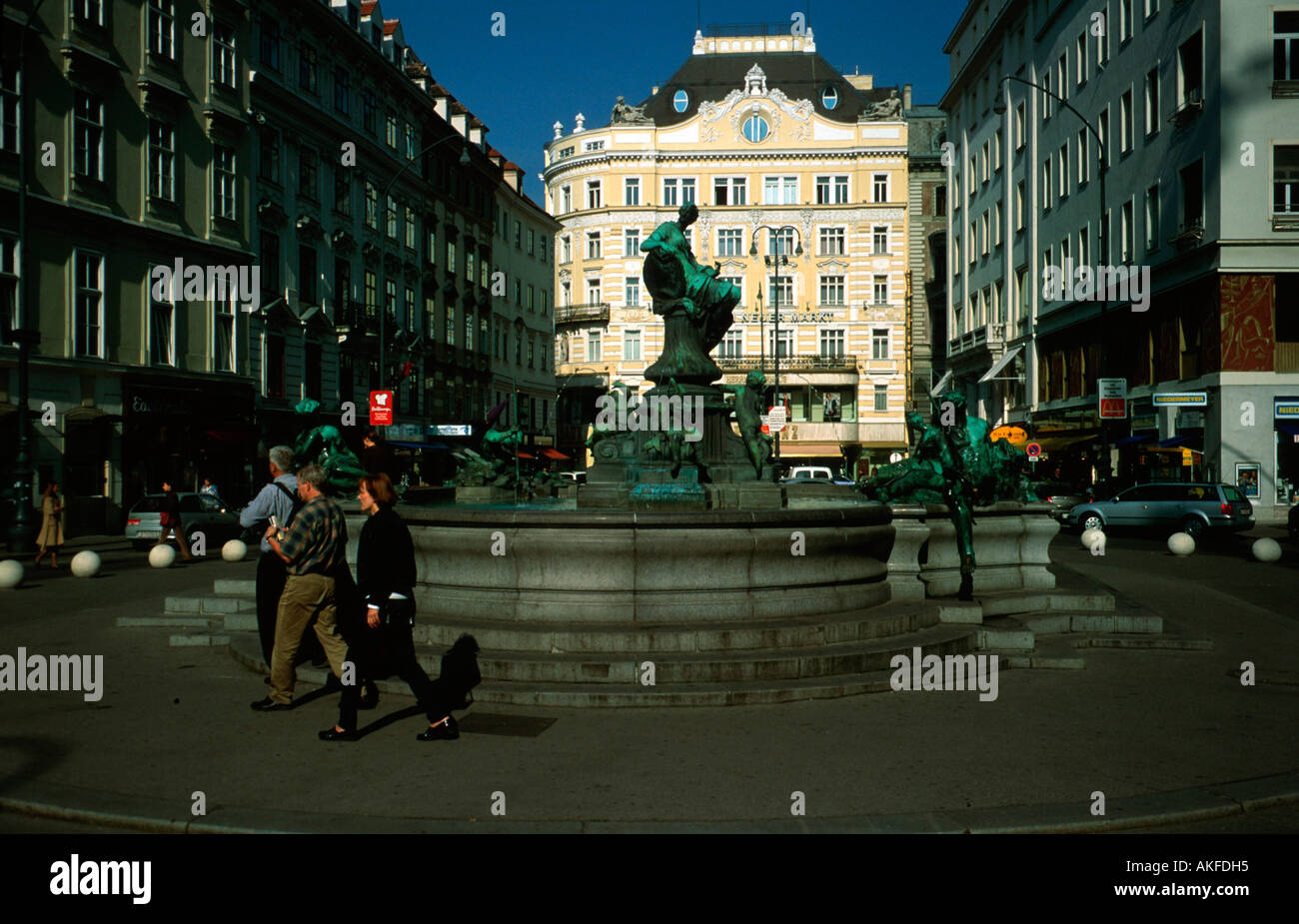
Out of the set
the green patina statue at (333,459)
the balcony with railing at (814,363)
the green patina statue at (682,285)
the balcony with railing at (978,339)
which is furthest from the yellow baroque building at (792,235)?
the green patina statue at (333,459)

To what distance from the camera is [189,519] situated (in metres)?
23.9

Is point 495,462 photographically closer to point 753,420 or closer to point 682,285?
point 682,285

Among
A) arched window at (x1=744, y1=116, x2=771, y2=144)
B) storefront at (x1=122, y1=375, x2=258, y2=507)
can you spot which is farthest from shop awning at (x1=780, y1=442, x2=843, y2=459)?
storefront at (x1=122, y1=375, x2=258, y2=507)

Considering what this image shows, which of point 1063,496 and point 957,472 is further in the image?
point 1063,496

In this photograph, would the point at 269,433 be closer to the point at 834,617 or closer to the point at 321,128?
the point at 321,128

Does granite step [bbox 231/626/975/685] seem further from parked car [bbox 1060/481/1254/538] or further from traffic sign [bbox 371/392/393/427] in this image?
parked car [bbox 1060/481/1254/538]

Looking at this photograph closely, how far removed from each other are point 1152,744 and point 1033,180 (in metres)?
43.8

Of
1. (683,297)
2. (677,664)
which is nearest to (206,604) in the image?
(677,664)

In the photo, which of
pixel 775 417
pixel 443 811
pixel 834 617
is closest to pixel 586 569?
pixel 834 617

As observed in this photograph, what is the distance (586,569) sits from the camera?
898 cm

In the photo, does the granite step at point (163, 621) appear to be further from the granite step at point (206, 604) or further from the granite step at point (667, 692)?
the granite step at point (667, 692)

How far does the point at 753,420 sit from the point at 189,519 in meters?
15.8

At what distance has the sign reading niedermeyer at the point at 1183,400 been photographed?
98.9 feet

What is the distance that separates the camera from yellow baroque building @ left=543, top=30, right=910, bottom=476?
63.8 metres
